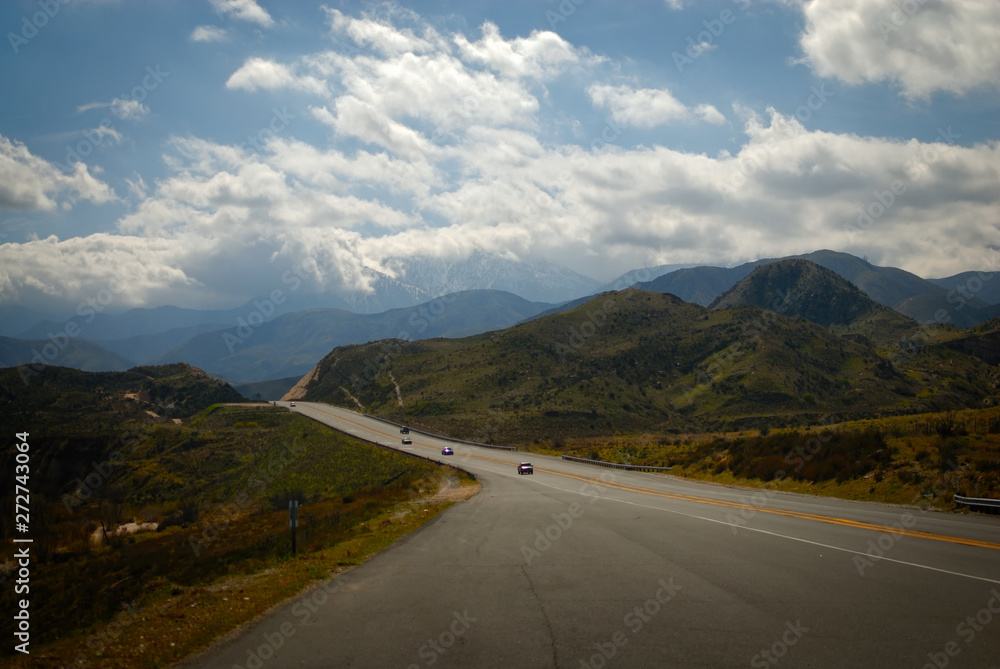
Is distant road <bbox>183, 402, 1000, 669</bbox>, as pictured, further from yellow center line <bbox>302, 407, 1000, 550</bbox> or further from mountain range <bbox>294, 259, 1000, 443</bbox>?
mountain range <bbox>294, 259, 1000, 443</bbox>

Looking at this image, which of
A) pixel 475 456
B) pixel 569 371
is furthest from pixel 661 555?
pixel 569 371

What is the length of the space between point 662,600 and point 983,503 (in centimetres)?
1404

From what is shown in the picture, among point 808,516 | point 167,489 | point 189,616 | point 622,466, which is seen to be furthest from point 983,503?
point 167,489

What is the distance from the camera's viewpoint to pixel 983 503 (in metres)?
15.9

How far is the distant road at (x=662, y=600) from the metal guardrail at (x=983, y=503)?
1225 millimetres

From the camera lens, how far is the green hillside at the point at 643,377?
91.1 m

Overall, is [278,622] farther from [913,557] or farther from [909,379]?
[909,379]

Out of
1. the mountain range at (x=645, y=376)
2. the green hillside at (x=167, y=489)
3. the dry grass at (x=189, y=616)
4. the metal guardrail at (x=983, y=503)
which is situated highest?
the mountain range at (x=645, y=376)

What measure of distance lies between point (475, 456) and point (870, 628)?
45.4m

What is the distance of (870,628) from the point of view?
6.61 m

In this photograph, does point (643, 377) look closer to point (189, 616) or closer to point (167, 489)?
point (167, 489)

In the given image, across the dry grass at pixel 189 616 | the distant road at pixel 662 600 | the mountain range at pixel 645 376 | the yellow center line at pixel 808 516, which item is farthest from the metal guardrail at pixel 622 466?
the dry grass at pixel 189 616

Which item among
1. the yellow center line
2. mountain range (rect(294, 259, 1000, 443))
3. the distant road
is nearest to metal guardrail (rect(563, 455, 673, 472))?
the yellow center line

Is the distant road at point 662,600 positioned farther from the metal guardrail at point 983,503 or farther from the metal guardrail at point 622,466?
the metal guardrail at point 622,466
